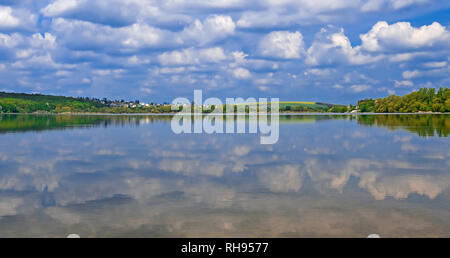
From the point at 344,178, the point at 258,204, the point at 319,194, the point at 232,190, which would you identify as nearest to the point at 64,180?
the point at 232,190

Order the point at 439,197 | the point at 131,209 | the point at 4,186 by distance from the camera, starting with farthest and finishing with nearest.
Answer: the point at 4,186 → the point at 439,197 → the point at 131,209

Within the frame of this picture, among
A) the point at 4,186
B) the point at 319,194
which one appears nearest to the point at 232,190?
the point at 319,194

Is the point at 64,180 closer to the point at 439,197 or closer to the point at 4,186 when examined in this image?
the point at 4,186

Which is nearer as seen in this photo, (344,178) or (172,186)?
(172,186)

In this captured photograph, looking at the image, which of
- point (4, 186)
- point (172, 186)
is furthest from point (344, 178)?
point (4, 186)

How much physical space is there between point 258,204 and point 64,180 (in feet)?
31.7

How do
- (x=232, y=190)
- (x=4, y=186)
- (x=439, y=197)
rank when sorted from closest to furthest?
(x=439, y=197) < (x=232, y=190) < (x=4, y=186)

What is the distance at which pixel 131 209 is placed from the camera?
40.6ft

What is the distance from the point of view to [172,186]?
16000 mm

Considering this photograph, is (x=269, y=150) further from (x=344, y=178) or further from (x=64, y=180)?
(x=64, y=180)

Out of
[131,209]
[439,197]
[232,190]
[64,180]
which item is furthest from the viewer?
[64,180]
